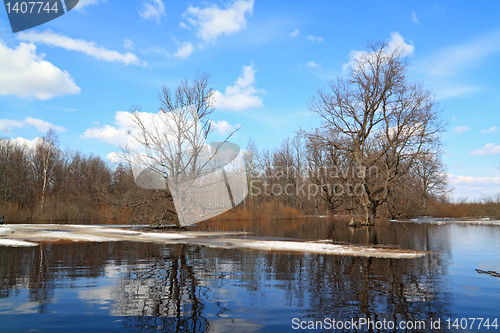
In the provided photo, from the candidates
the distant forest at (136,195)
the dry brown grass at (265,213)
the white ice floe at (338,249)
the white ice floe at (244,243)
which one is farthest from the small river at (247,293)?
the dry brown grass at (265,213)

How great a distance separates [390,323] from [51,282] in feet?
24.7

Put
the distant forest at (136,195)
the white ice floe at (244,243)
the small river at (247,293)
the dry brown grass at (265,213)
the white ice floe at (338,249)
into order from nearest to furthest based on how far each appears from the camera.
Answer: the small river at (247,293), the white ice floe at (338,249), the white ice floe at (244,243), the distant forest at (136,195), the dry brown grass at (265,213)

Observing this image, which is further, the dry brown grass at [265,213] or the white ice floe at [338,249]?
the dry brown grass at [265,213]

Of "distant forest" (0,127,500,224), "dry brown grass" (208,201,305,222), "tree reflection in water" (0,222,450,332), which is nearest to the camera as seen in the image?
"tree reflection in water" (0,222,450,332)

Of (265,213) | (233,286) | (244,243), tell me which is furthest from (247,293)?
(265,213)

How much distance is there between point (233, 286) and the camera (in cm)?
812

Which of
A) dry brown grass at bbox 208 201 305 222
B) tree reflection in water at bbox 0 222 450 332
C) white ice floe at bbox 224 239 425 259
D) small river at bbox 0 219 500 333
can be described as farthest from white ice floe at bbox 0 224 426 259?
dry brown grass at bbox 208 201 305 222

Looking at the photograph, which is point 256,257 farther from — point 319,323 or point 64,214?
point 64,214

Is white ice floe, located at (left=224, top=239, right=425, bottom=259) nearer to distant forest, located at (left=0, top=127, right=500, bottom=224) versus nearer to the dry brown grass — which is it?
distant forest, located at (left=0, top=127, right=500, bottom=224)

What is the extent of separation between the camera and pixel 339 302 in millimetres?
6602

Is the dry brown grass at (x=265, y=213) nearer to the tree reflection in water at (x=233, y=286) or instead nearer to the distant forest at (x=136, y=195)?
the distant forest at (x=136, y=195)

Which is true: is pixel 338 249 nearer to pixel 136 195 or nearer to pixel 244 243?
pixel 244 243

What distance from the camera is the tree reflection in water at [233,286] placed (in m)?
5.89

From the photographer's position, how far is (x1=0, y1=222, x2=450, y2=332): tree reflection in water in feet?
19.3
